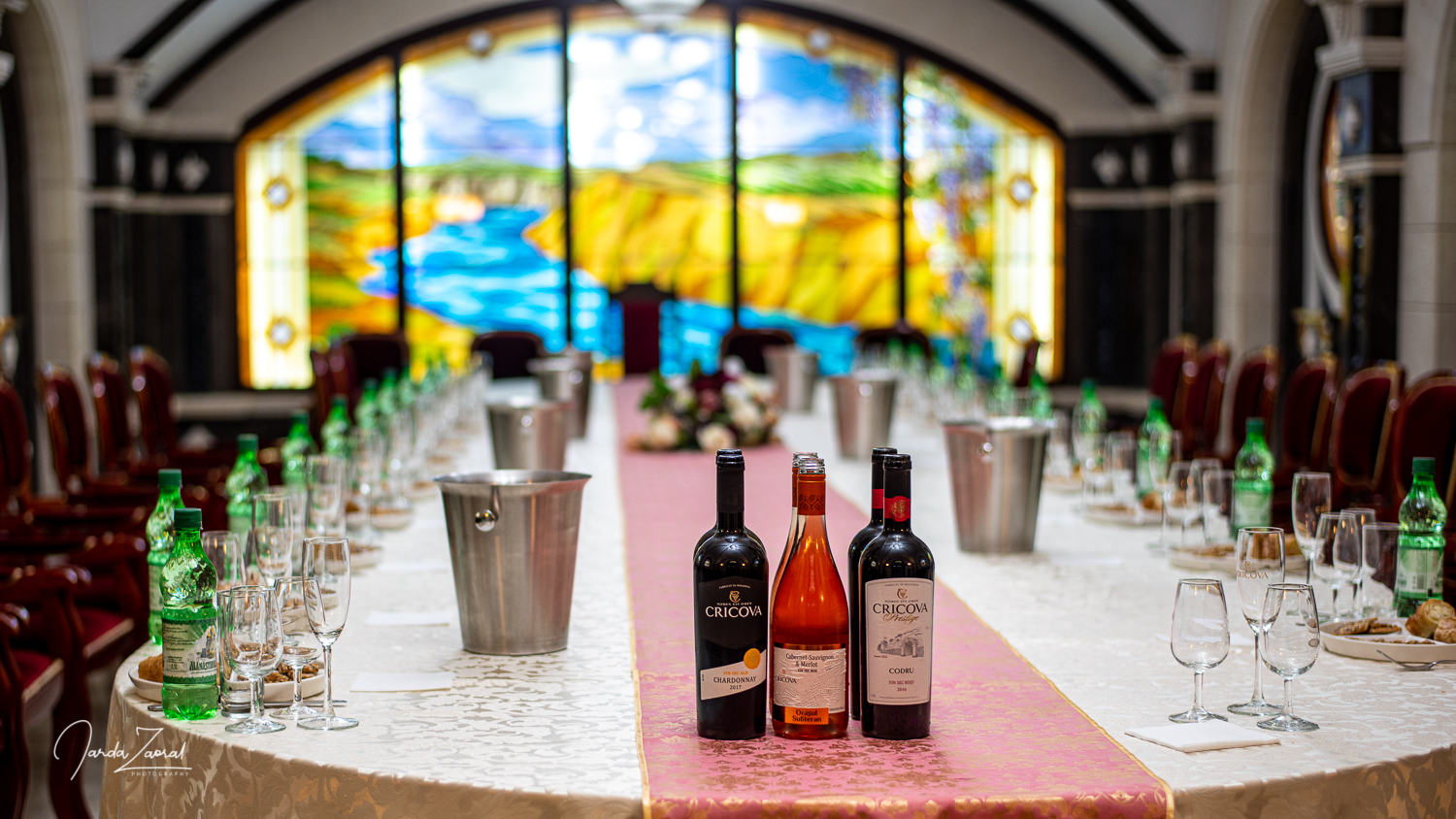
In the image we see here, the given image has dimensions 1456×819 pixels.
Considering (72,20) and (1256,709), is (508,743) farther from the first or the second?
(72,20)

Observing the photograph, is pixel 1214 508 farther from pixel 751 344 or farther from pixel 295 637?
pixel 751 344

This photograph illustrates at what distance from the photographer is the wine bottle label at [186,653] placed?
5.52ft

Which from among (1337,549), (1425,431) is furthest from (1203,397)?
(1337,549)

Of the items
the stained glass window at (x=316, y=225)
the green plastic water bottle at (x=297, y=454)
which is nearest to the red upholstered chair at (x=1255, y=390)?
the green plastic water bottle at (x=297, y=454)

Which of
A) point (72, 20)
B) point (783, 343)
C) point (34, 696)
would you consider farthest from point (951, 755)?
point (72, 20)

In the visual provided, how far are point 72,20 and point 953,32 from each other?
5358mm

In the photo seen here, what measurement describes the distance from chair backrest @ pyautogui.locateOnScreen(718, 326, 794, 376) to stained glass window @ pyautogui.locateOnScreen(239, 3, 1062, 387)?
1.62 meters

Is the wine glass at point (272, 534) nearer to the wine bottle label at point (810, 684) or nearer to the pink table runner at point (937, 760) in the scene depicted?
the pink table runner at point (937, 760)

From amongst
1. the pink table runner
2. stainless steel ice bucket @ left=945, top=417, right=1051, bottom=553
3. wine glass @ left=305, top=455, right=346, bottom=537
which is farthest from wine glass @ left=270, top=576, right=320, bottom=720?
stainless steel ice bucket @ left=945, top=417, right=1051, bottom=553

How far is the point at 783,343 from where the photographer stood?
25.8 ft

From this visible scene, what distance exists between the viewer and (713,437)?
426 cm

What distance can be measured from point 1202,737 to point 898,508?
1.42ft

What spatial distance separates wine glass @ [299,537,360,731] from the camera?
1608mm

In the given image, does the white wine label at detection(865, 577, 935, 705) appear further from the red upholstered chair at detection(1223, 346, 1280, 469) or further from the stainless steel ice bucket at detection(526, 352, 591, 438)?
the red upholstered chair at detection(1223, 346, 1280, 469)
